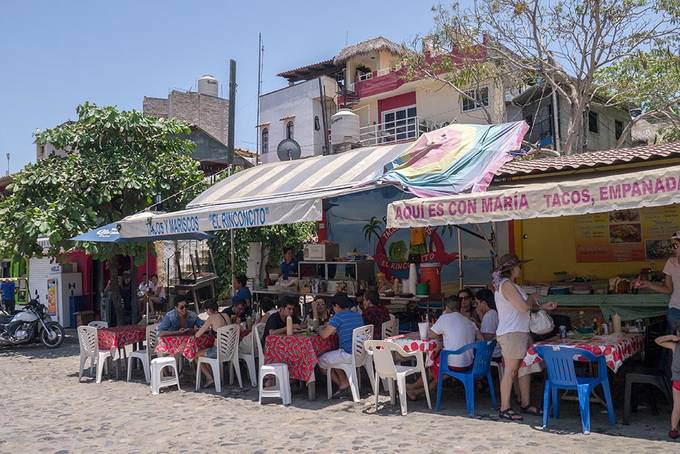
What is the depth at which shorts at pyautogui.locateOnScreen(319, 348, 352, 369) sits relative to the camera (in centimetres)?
Answer: 729

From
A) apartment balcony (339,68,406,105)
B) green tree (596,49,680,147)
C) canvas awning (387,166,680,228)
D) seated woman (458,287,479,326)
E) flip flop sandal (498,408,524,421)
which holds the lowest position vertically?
flip flop sandal (498,408,524,421)

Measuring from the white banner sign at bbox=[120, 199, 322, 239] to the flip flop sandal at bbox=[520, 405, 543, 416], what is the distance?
3171 millimetres

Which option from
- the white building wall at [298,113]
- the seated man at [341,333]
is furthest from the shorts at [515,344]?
the white building wall at [298,113]

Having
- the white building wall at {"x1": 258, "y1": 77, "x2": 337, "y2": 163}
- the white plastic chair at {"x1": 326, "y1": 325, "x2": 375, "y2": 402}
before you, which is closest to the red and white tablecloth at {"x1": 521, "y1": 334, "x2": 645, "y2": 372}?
the white plastic chair at {"x1": 326, "y1": 325, "x2": 375, "y2": 402}

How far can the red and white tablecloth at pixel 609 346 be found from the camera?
18.5 ft

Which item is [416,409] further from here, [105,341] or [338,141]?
[338,141]

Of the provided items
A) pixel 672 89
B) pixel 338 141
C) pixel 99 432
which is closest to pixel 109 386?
pixel 99 432

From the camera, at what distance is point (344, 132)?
2405 centimetres

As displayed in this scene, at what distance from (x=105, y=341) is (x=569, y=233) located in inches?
293

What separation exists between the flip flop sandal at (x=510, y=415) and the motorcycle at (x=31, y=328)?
33.9 ft

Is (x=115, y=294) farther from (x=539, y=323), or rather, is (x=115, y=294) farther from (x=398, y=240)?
(x=539, y=323)

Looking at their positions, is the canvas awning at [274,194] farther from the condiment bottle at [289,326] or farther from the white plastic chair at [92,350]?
the white plastic chair at [92,350]

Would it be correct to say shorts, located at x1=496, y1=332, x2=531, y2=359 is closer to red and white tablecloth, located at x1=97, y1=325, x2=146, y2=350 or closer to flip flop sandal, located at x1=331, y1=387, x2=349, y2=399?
flip flop sandal, located at x1=331, y1=387, x2=349, y2=399

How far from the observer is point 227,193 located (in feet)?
38.7
